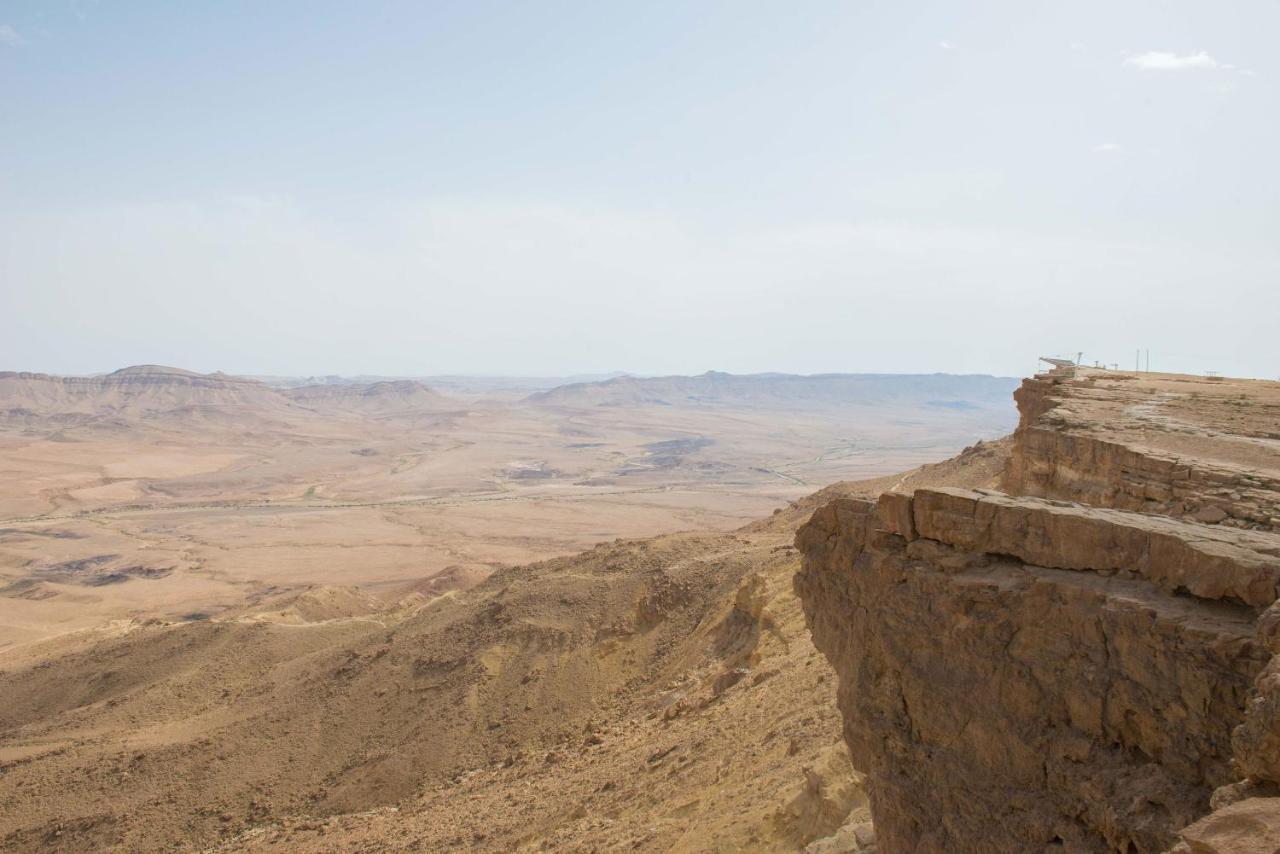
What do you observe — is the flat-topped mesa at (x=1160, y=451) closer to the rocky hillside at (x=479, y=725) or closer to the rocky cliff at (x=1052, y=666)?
the rocky cliff at (x=1052, y=666)

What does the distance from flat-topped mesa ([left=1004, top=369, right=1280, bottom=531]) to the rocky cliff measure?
36 centimetres

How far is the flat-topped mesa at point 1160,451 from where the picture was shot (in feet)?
27.1

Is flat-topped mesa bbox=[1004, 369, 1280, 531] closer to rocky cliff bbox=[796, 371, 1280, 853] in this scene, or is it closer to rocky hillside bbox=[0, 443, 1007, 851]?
rocky cliff bbox=[796, 371, 1280, 853]

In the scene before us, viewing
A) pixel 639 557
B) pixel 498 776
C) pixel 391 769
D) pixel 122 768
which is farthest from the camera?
pixel 639 557

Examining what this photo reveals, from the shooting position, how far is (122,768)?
58.4ft

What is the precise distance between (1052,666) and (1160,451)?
661 centimetres

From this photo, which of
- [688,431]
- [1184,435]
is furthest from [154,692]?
[688,431]

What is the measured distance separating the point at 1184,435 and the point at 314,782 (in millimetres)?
16761

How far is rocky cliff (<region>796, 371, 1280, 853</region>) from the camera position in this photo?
14.0ft

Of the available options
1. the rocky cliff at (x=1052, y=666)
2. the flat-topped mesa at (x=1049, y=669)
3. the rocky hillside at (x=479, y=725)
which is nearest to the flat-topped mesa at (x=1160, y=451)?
the rocky cliff at (x=1052, y=666)

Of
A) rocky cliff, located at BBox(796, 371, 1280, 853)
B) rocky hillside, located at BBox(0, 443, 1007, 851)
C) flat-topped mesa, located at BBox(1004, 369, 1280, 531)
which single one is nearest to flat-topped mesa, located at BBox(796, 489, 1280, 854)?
rocky cliff, located at BBox(796, 371, 1280, 853)

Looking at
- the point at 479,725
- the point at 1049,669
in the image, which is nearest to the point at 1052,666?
the point at 1049,669

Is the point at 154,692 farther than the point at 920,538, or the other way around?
the point at 154,692

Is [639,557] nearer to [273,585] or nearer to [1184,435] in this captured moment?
[1184,435]
